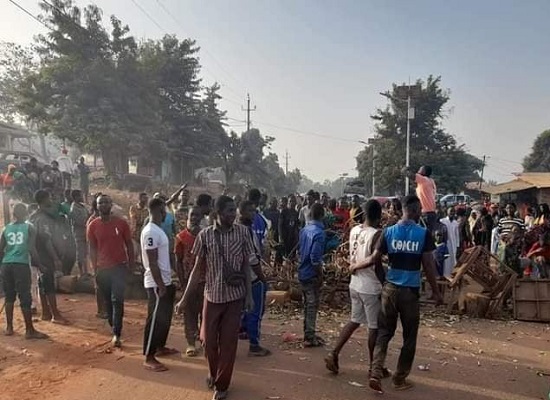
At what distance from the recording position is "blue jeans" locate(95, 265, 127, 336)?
6340 mm

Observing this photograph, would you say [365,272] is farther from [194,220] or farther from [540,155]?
[540,155]

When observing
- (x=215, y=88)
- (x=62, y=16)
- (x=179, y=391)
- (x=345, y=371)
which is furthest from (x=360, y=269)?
(x=215, y=88)

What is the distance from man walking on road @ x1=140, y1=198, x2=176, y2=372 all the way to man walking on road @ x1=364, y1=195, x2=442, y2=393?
231 centimetres

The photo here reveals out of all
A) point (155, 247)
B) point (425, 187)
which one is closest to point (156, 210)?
point (155, 247)

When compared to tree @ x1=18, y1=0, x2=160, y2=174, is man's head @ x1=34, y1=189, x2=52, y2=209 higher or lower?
lower

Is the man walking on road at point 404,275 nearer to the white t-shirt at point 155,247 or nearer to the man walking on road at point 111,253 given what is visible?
the white t-shirt at point 155,247

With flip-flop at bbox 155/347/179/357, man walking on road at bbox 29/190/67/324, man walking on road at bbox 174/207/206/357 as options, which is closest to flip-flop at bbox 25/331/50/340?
man walking on road at bbox 29/190/67/324

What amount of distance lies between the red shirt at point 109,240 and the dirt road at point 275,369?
110 centimetres

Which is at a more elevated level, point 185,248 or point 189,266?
point 185,248

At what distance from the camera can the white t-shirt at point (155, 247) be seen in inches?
217

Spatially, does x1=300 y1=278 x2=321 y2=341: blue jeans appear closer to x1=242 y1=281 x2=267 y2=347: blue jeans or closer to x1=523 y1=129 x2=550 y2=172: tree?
x1=242 y1=281 x2=267 y2=347: blue jeans

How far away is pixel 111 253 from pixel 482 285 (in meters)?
6.30

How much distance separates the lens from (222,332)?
4.72 m

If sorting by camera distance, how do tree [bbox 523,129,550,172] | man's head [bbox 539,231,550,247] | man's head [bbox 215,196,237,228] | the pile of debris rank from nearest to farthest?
1. man's head [bbox 215,196,237,228]
2. the pile of debris
3. man's head [bbox 539,231,550,247]
4. tree [bbox 523,129,550,172]
